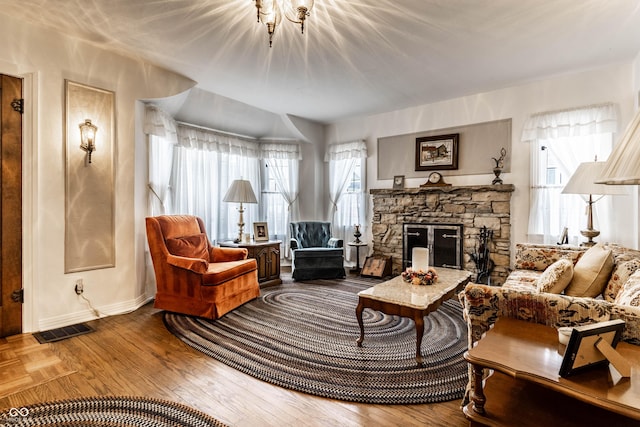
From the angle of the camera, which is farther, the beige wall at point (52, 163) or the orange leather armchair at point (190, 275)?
the orange leather armchair at point (190, 275)

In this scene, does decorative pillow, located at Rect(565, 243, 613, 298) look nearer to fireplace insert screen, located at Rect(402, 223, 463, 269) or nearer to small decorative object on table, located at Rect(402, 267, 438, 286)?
small decorative object on table, located at Rect(402, 267, 438, 286)

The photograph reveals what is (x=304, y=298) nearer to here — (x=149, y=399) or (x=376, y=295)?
(x=376, y=295)

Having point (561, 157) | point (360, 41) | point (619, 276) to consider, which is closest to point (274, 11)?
point (360, 41)

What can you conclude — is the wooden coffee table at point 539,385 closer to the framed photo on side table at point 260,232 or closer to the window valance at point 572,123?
the window valance at point 572,123

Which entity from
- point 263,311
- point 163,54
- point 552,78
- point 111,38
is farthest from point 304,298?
point 552,78

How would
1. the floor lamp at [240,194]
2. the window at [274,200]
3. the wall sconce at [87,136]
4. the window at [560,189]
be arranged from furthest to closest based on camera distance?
the window at [274,200], the floor lamp at [240,194], the window at [560,189], the wall sconce at [87,136]

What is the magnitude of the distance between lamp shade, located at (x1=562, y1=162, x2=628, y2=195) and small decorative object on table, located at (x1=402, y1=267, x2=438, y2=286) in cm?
165

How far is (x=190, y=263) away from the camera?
315 centimetres

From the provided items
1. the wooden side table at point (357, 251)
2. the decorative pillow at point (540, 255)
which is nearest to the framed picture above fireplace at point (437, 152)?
the wooden side table at point (357, 251)

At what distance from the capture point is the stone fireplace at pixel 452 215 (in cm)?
432

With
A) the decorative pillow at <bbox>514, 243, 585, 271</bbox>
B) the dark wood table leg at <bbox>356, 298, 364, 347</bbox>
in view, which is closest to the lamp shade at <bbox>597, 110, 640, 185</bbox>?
the dark wood table leg at <bbox>356, 298, 364, 347</bbox>

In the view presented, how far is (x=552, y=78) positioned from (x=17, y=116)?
5544mm

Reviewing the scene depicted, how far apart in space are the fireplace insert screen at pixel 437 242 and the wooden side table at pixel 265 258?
1.99m

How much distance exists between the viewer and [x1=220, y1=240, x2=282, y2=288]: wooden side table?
4.38 m
